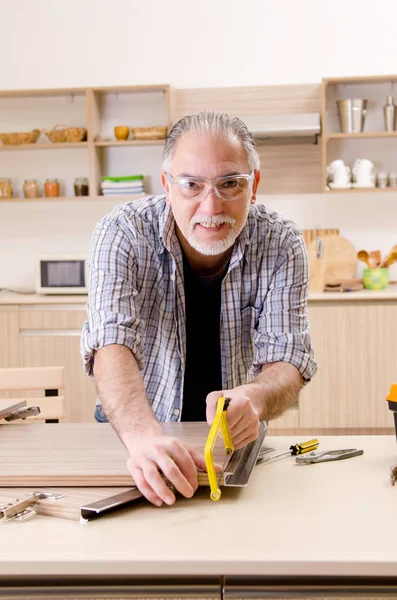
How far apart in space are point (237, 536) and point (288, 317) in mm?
881

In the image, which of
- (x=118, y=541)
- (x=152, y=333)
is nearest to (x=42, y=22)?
(x=152, y=333)

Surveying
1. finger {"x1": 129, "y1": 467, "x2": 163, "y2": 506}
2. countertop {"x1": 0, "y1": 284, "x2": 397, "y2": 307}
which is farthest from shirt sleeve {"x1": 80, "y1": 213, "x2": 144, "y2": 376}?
countertop {"x1": 0, "y1": 284, "x2": 397, "y2": 307}

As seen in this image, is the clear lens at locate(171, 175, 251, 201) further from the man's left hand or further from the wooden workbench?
the wooden workbench

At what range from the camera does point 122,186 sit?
4.56 metres

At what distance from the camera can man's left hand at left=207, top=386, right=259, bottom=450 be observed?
52.1 inches

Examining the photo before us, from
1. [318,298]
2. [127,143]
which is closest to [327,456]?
[318,298]

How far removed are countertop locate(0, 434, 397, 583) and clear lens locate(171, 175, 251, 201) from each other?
2.23ft

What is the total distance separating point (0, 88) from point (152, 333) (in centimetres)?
350

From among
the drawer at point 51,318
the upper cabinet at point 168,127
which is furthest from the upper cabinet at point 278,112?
the drawer at point 51,318

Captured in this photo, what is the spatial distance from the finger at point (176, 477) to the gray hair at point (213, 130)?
32.1 inches

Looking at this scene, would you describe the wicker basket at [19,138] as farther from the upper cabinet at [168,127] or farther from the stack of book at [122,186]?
the stack of book at [122,186]

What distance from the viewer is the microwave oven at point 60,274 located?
4488 mm

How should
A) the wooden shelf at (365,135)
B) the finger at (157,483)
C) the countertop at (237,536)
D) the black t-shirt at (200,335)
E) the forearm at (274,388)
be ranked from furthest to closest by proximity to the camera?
the wooden shelf at (365,135), the black t-shirt at (200,335), the forearm at (274,388), the finger at (157,483), the countertop at (237,536)

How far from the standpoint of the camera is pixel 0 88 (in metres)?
4.89
